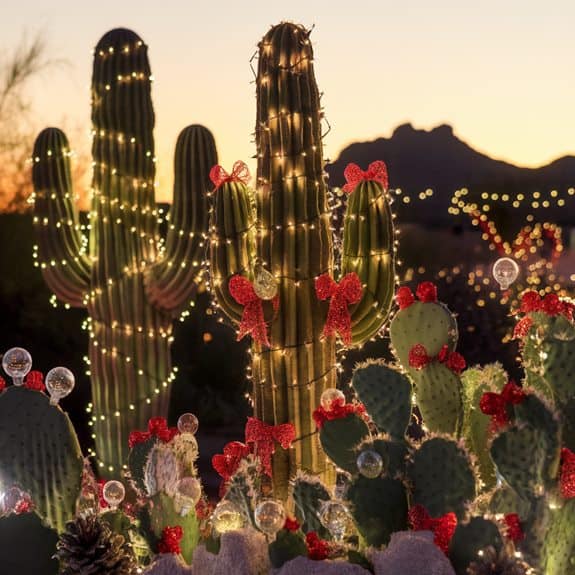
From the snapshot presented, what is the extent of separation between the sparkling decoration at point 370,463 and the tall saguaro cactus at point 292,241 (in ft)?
5.10

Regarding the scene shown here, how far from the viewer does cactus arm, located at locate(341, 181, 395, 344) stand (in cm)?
586

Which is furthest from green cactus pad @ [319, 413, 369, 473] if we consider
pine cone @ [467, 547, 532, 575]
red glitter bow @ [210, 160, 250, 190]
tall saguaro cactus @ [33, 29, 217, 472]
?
tall saguaro cactus @ [33, 29, 217, 472]

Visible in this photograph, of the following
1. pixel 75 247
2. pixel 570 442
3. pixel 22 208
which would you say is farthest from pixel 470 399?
pixel 22 208

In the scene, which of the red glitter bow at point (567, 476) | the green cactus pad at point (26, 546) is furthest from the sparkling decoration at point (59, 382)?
the red glitter bow at point (567, 476)

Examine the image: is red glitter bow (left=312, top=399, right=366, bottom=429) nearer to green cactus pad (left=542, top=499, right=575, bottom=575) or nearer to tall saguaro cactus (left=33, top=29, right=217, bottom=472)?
green cactus pad (left=542, top=499, right=575, bottom=575)

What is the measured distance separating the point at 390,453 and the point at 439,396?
77 centimetres

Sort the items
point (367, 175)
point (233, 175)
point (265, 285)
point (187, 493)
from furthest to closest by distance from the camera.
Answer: point (367, 175), point (233, 175), point (265, 285), point (187, 493)

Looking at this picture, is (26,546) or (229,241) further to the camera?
(229,241)

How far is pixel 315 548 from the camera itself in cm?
423

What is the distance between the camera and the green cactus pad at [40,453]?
5.25 m

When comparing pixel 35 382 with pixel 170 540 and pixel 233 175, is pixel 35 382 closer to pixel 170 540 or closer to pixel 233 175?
pixel 170 540

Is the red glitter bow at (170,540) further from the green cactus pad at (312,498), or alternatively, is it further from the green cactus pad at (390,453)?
the green cactus pad at (390,453)

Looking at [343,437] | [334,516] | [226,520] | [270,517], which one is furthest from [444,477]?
[226,520]

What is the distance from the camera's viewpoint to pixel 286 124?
19.2ft
